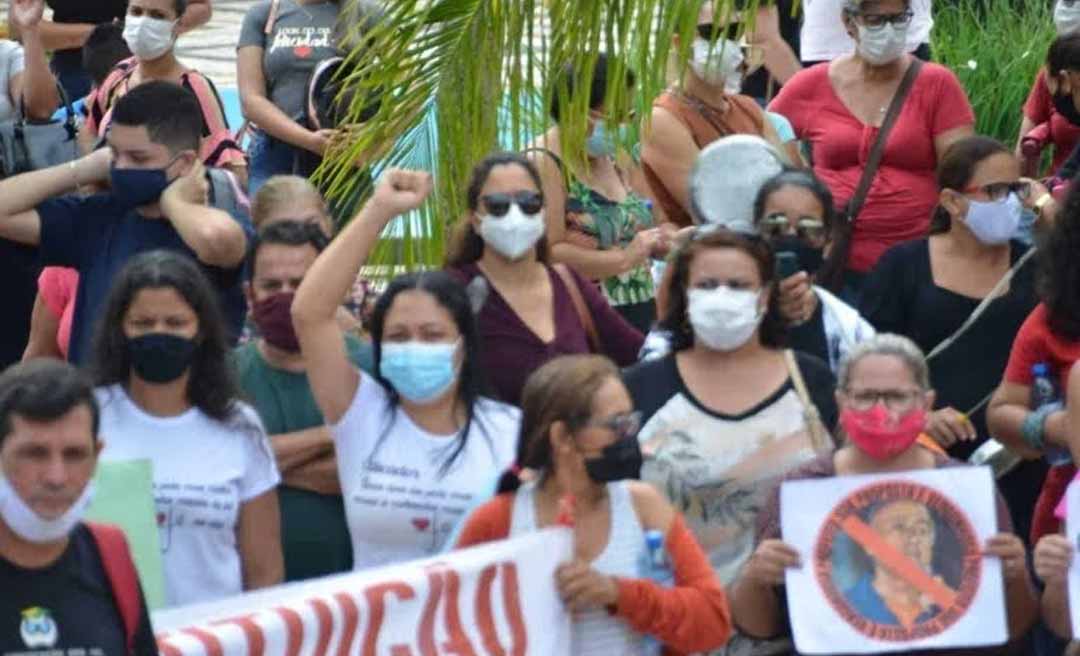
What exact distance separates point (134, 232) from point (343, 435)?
1.16 meters

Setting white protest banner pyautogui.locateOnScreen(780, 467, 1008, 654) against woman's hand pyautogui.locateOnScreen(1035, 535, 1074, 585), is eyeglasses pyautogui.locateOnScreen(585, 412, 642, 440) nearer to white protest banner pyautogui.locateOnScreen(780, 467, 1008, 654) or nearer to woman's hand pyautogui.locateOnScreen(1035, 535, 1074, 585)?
white protest banner pyautogui.locateOnScreen(780, 467, 1008, 654)

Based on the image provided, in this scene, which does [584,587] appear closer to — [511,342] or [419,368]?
[419,368]

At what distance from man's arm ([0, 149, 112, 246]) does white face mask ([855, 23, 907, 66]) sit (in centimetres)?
266

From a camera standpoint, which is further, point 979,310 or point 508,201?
point 979,310

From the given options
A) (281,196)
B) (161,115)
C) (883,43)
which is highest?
(883,43)

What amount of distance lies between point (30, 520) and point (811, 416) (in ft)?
6.91

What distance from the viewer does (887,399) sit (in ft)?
20.1

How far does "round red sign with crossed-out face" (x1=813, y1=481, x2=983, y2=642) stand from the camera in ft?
19.9

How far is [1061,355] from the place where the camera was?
693 centimetres

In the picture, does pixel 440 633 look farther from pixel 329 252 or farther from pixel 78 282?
pixel 78 282

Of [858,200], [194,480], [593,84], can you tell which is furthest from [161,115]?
[858,200]

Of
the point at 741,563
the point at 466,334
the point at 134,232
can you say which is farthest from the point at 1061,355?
the point at 134,232

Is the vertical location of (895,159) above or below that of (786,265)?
above

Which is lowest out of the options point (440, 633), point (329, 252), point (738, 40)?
point (440, 633)
